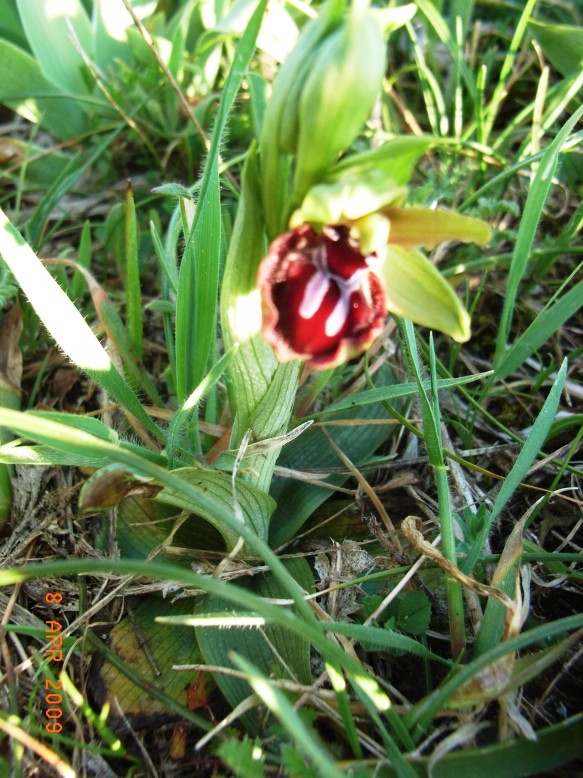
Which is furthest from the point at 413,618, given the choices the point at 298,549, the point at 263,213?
the point at 263,213

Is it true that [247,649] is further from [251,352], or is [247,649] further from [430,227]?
[430,227]

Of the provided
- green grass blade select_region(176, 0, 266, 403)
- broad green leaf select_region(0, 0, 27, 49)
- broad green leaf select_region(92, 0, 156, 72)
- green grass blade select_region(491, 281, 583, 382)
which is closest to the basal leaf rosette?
green grass blade select_region(176, 0, 266, 403)

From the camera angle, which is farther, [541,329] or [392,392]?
[541,329]

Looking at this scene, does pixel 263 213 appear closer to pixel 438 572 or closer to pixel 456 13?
pixel 438 572

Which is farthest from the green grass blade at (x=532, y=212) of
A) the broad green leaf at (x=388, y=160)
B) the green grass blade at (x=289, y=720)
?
the green grass blade at (x=289, y=720)

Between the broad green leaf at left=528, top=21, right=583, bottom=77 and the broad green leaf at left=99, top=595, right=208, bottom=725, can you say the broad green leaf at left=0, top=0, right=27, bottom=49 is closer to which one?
the broad green leaf at left=528, top=21, right=583, bottom=77

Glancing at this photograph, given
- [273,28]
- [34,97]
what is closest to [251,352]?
[273,28]
